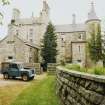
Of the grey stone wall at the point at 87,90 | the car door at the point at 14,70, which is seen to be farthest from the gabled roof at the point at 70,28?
the grey stone wall at the point at 87,90

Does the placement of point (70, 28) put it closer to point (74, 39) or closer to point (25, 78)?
point (74, 39)

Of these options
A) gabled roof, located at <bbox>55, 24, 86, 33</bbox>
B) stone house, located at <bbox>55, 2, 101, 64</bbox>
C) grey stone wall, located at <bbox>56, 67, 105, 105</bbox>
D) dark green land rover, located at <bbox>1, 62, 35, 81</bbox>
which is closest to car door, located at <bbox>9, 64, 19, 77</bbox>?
dark green land rover, located at <bbox>1, 62, 35, 81</bbox>

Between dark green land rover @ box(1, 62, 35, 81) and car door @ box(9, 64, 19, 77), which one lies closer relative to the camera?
dark green land rover @ box(1, 62, 35, 81)

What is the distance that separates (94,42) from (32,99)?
30014 mm

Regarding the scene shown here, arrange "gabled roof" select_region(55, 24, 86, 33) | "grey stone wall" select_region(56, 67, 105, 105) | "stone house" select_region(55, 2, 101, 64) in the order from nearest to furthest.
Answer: "grey stone wall" select_region(56, 67, 105, 105) → "stone house" select_region(55, 2, 101, 64) → "gabled roof" select_region(55, 24, 86, 33)

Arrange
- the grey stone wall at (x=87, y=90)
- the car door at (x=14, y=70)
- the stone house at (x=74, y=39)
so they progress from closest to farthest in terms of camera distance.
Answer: the grey stone wall at (x=87, y=90) < the car door at (x=14, y=70) < the stone house at (x=74, y=39)

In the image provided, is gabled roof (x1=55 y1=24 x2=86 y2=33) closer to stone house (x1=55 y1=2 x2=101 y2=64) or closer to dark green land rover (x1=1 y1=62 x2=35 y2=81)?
stone house (x1=55 y1=2 x2=101 y2=64)

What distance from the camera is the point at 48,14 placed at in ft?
190

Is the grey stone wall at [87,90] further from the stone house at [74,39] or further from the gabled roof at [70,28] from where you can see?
the gabled roof at [70,28]

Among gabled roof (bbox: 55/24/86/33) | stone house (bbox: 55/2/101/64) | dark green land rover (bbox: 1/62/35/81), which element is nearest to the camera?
dark green land rover (bbox: 1/62/35/81)

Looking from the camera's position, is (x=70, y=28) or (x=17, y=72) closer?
(x=17, y=72)

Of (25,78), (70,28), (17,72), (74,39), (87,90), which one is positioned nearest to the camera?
(87,90)

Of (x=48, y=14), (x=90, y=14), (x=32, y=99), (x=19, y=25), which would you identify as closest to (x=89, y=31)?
(x=90, y=14)

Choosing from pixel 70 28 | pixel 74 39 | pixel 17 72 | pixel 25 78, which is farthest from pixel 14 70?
pixel 70 28
